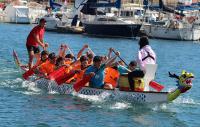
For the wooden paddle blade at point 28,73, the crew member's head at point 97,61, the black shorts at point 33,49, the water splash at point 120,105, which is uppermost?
the crew member's head at point 97,61

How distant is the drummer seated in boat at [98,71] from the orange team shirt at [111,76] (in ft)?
2.02

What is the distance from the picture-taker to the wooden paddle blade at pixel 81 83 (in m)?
18.8

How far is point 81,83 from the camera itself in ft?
62.3

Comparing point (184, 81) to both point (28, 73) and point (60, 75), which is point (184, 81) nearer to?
point (60, 75)

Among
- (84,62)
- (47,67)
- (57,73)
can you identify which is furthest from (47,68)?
(84,62)

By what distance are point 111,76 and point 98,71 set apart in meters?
1.09

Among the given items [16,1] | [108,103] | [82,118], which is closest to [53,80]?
[108,103]

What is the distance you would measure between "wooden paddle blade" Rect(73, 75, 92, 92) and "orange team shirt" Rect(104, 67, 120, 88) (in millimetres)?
999

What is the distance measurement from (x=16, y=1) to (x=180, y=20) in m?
37.9

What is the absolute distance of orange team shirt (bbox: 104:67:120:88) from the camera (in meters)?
19.8

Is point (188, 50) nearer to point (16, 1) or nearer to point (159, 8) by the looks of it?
point (159, 8)

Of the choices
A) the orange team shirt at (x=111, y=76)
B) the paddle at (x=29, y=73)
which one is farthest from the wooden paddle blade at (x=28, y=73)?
the orange team shirt at (x=111, y=76)

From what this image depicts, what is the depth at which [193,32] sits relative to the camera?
58.3 m

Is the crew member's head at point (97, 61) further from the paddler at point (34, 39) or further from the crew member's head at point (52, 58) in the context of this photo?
the paddler at point (34, 39)
